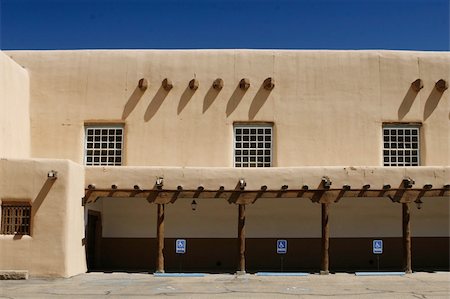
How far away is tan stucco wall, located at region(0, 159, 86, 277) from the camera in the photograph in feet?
58.9

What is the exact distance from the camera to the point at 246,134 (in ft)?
73.5

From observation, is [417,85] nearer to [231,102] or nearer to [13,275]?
[231,102]

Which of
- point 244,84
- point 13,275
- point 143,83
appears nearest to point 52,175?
point 13,275

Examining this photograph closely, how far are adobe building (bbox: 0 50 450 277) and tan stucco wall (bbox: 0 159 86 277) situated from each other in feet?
11.5

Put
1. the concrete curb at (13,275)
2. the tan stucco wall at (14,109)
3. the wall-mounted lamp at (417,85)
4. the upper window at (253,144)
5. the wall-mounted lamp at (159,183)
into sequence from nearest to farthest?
the concrete curb at (13,275) → the wall-mounted lamp at (159,183) → the tan stucco wall at (14,109) → the upper window at (253,144) → the wall-mounted lamp at (417,85)

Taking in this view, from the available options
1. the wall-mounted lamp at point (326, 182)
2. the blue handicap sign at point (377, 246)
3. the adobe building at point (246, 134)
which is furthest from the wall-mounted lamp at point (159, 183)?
the blue handicap sign at point (377, 246)

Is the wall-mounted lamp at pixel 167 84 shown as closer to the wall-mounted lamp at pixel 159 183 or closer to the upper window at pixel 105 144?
the upper window at pixel 105 144

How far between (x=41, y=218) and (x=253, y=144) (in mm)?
7921

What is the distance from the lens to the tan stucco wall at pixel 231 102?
22.3m

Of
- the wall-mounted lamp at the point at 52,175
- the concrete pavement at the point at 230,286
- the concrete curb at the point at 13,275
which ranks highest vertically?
the wall-mounted lamp at the point at 52,175

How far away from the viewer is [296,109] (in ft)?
73.6

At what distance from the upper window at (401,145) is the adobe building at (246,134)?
4cm

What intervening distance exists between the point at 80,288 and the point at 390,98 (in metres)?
12.8

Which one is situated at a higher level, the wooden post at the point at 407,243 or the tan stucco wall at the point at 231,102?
the tan stucco wall at the point at 231,102
